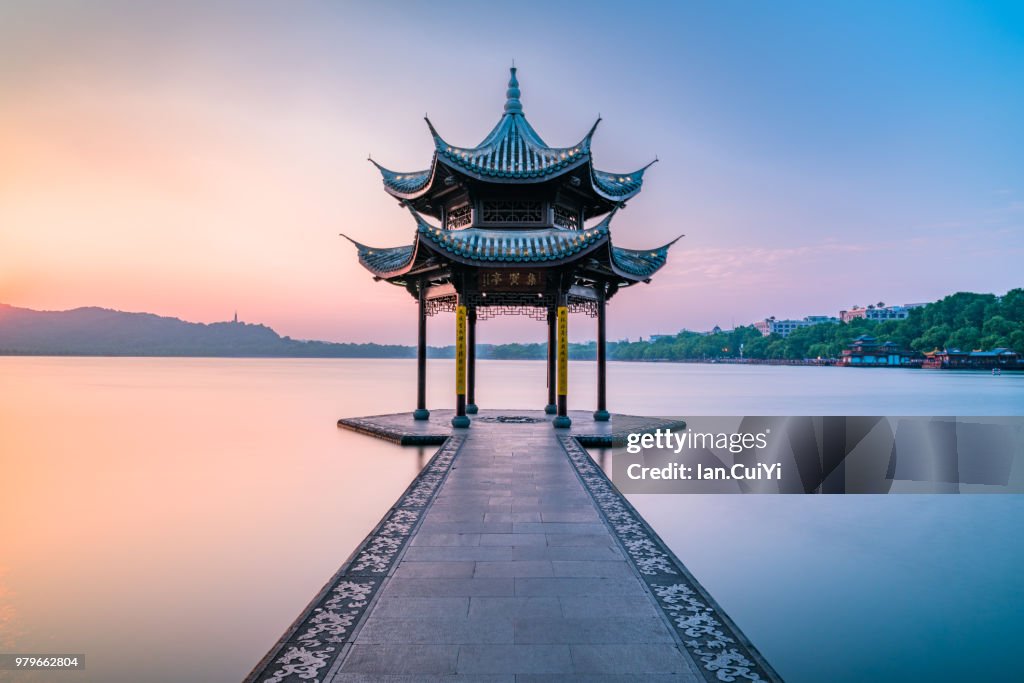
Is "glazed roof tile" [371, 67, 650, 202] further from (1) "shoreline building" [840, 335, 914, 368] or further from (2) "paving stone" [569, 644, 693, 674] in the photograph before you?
(1) "shoreline building" [840, 335, 914, 368]

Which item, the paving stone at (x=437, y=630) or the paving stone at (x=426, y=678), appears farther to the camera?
the paving stone at (x=437, y=630)

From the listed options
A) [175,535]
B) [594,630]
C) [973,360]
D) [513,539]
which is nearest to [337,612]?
[594,630]

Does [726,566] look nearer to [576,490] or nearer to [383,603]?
[576,490]

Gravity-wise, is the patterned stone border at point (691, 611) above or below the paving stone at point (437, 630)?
below

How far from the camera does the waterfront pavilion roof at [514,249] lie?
45.9 feet

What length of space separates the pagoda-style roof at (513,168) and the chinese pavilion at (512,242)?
3 cm

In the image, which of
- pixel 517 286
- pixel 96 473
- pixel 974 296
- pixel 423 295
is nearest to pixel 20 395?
pixel 96 473

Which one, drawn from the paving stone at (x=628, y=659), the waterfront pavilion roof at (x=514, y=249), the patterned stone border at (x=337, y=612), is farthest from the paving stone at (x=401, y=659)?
the waterfront pavilion roof at (x=514, y=249)

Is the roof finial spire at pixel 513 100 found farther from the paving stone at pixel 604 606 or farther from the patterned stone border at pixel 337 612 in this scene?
the paving stone at pixel 604 606

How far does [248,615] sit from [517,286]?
10.8 metres

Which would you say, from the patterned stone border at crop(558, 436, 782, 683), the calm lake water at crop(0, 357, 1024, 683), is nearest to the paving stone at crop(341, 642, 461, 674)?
the patterned stone border at crop(558, 436, 782, 683)

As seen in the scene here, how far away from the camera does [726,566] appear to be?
313 inches

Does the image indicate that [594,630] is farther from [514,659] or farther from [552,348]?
[552,348]

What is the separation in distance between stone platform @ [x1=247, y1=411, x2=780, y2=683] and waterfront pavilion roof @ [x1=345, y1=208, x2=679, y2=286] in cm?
707
